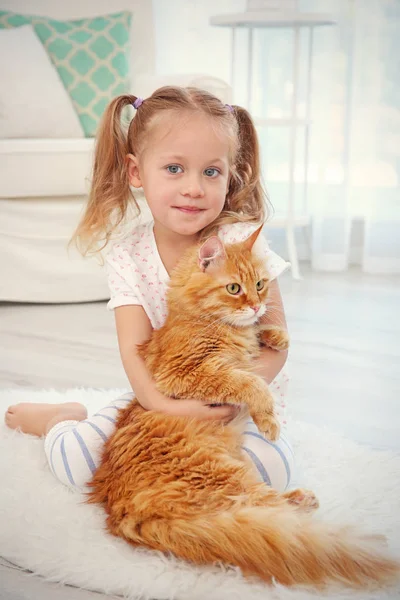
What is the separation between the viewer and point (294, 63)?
11.7 feet

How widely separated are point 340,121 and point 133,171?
8.02 feet

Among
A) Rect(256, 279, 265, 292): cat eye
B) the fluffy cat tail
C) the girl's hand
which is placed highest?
Rect(256, 279, 265, 292): cat eye

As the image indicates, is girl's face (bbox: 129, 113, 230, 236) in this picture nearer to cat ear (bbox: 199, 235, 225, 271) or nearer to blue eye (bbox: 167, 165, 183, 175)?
blue eye (bbox: 167, 165, 183, 175)

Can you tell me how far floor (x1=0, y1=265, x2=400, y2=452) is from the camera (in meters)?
2.02

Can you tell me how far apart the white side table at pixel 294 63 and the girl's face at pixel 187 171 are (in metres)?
2.15

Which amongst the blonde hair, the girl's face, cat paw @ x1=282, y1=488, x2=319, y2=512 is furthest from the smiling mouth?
cat paw @ x1=282, y1=488, x2=319, y2=512

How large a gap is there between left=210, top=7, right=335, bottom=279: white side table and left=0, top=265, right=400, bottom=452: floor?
0.37 m

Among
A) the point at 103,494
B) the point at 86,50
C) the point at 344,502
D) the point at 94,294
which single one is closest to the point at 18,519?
the point at 103,494

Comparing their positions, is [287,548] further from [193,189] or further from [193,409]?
[193,189]

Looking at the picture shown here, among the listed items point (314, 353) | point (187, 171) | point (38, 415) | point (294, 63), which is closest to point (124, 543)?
point (38, 415)

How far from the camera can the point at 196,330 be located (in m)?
1.36

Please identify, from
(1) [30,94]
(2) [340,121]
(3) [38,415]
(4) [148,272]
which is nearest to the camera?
(4) [148,272]

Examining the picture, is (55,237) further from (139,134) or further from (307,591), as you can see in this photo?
(307,591)

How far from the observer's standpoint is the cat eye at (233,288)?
1.33 meters
